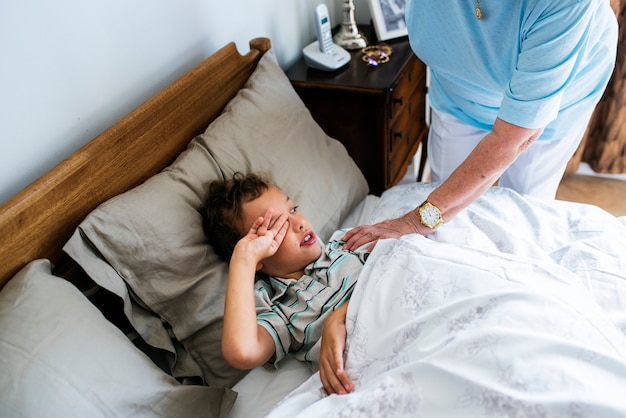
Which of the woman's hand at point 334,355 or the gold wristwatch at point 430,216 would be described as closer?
the woman's hand at point 334,355

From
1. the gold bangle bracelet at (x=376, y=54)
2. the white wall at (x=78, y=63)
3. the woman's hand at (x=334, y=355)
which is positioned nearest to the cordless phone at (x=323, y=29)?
the gold bangle bracelet at (x=376, y=54)

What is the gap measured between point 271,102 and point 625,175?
196 cm

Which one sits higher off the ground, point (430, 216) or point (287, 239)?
point (287, 239)

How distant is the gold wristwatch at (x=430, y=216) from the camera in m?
1.20

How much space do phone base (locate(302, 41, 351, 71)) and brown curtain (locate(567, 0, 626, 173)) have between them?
3.74 feet

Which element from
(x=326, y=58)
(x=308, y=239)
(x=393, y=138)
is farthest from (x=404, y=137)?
(x=308, y=239)

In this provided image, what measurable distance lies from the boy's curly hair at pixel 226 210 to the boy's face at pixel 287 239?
17mm

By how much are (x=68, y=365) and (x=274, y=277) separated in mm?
492

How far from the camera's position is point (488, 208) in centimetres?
133

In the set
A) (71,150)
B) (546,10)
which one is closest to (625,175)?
(546,10)

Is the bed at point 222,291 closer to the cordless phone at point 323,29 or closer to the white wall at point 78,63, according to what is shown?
the white wall at point 78,63

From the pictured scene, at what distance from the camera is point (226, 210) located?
114 centimetres

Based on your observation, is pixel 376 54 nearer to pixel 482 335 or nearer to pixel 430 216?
pixel 430 216

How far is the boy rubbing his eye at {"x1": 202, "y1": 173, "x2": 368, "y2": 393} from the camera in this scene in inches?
38.1
